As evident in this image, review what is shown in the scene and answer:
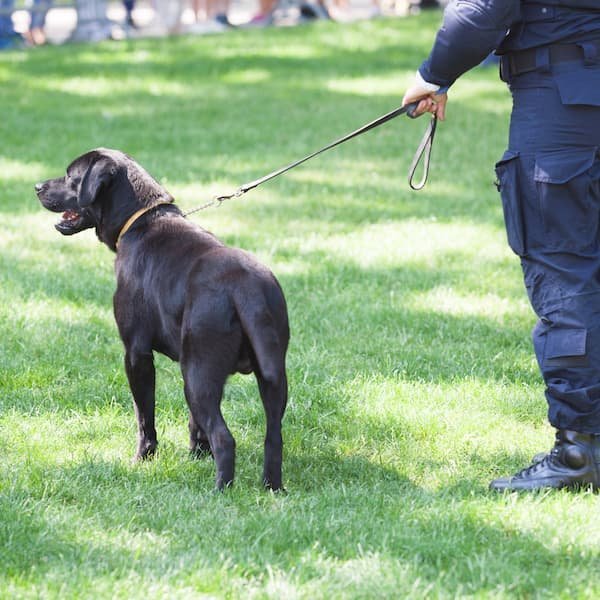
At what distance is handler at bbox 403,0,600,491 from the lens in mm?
3977

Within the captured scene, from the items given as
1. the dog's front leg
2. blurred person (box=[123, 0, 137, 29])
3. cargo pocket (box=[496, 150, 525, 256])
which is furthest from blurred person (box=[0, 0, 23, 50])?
cargo pocket (box=[496, 150, 525, 256])

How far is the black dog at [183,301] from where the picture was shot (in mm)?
4070

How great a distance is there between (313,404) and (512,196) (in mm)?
1566

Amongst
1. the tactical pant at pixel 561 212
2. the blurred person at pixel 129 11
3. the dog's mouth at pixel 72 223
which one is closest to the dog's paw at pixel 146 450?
the dog's mouth at pixel 72 223

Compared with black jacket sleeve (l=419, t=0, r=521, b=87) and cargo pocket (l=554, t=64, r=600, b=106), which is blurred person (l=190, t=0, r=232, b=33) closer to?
black jacket sleeve (l=419, t=0, r=521, b=87)

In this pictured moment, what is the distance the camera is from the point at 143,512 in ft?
13.1

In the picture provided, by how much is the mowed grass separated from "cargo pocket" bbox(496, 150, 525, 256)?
0.94 meters

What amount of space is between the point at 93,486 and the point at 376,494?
1067 millimetres

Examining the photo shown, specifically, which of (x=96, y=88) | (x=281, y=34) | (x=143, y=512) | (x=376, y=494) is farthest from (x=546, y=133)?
(x=281, y=34)

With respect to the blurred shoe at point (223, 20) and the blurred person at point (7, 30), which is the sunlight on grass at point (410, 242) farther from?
the blurred shoe at point (223, 20)

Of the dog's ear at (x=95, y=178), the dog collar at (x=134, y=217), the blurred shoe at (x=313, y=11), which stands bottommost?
the blurred shoe at (x=313, y=11)

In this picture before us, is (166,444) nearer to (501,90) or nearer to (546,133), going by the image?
(546,133)

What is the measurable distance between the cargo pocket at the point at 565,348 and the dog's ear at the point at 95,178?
187cm

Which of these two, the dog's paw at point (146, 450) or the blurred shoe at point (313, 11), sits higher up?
the blurred shoe at point (313, 11)
